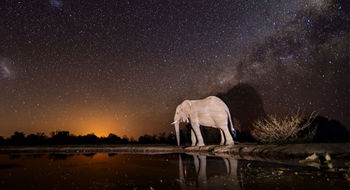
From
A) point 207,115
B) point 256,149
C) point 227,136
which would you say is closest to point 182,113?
point 207,115

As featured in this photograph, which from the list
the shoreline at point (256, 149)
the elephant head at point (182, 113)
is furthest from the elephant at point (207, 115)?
the shoreline at point (256, 149)

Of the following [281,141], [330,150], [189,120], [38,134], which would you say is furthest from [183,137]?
[330,150]

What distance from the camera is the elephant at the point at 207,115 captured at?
12.7m

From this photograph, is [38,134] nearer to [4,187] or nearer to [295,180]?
[4,187]

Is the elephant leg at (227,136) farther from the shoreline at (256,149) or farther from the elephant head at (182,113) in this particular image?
the elephant head at (182,113)

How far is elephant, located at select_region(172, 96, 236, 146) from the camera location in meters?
12.7

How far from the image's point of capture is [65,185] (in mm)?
3193

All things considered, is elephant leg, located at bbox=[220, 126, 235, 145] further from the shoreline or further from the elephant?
the shoreline

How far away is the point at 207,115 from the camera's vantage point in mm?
13156

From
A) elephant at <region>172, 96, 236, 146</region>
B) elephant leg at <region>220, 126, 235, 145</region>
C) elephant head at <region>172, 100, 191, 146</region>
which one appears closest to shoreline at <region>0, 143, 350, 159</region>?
elephant leg at <region>220, 126, 235, 145</region>

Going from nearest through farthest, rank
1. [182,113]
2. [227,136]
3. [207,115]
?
[227,136], [207,115], [182,113]

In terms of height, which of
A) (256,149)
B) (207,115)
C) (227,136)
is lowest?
A: (256,149)

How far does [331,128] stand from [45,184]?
2315 cm

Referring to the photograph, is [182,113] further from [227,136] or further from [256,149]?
[256,149]
